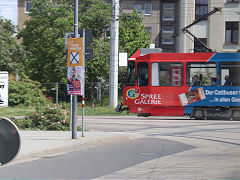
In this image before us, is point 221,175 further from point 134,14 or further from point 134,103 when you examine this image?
point 134,14

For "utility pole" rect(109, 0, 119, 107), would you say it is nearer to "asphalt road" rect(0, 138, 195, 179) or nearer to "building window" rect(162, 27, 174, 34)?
"asphalt road" rect(0, 138, 195, 179)

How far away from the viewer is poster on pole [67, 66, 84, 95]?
1466 cm

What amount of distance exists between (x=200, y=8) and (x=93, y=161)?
15.0 feet

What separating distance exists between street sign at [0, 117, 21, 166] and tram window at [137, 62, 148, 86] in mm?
15418

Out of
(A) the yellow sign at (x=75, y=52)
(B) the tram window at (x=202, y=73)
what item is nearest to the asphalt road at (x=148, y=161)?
(A) the yellow sign at (x=75, y=52)

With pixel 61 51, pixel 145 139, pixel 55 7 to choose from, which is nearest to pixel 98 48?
pixel 61 51

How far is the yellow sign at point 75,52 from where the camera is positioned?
14648mm

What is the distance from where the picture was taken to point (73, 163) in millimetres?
10359

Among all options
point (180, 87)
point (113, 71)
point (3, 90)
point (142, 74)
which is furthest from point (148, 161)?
point (113, 71)

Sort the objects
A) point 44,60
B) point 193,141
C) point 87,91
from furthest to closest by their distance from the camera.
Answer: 1. point 44,60
2. point 87,91
3. point 193,141

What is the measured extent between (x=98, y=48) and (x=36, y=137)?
25.9 meters

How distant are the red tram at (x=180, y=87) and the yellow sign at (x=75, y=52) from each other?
4844mm

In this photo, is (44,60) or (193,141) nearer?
(193,141)

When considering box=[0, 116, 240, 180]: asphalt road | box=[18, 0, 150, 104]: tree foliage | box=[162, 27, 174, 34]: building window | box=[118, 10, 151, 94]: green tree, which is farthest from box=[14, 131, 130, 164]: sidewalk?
box=[118, 10, 151, 94]: green tree
